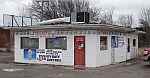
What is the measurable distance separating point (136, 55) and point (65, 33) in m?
9.96

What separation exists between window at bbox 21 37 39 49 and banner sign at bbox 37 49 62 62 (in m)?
0.63

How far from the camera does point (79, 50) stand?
20.9 m

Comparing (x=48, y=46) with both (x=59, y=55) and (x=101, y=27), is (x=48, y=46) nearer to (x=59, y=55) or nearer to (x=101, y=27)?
(x=59, y=55)

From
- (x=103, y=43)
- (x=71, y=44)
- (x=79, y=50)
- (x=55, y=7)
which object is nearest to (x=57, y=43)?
(x=71, y=44)

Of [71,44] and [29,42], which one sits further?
[29,42]

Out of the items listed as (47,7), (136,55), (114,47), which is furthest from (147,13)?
(114,47)

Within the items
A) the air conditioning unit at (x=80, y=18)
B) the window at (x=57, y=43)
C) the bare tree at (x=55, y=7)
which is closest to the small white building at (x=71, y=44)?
the window at (x=57, y=43)

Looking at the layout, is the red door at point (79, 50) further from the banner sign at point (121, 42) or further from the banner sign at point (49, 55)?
the banner sign at point (121, 42)

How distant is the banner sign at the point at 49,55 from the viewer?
21.7 m

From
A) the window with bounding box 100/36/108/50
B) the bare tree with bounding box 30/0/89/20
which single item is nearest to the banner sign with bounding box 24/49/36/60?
the window with bounding box 100/36/108/50

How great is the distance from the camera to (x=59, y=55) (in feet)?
71.1

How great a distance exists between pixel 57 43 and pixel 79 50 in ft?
5.95

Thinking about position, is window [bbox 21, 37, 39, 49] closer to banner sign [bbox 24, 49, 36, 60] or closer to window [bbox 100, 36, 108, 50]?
banner sign [bbox 24, 49, 36, 60]

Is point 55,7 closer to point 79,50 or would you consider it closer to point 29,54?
point 29,54
